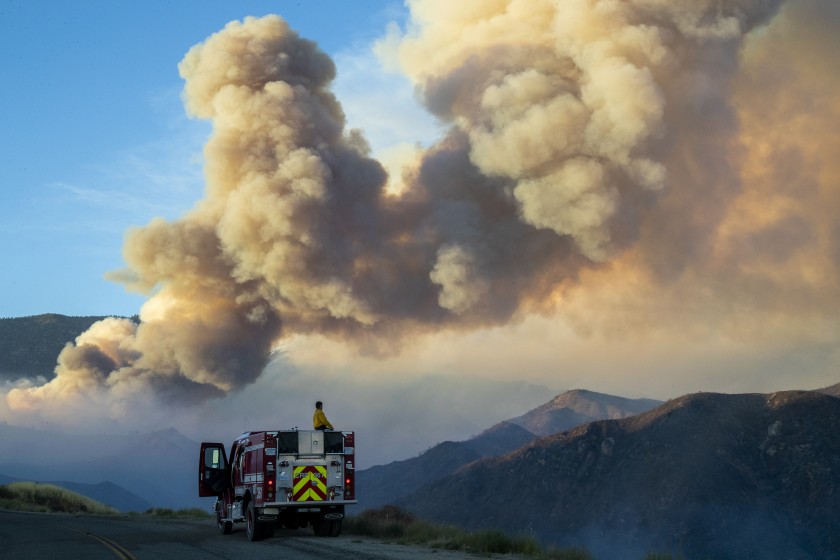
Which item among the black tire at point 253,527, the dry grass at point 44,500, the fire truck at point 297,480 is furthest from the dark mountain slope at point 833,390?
the black tire at point 253,527

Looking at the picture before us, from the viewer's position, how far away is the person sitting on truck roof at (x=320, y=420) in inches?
933

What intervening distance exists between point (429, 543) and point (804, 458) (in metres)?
105

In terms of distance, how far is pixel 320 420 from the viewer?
2375 centimetres

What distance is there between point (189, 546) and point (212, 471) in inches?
208


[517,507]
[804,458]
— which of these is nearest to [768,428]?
[804,458]

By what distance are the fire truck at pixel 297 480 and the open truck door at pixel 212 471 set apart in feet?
7.65

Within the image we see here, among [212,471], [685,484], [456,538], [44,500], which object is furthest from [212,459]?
[685,484]

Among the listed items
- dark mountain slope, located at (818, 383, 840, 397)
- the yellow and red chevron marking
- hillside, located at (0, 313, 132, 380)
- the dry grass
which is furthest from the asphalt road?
hillside, located at (0, 313, 132, 380)

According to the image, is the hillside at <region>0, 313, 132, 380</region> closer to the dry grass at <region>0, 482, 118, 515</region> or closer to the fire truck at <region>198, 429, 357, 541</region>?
the dry grass at <region>0, 482, 118, 515</region>

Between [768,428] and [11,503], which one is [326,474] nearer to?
[11,503]

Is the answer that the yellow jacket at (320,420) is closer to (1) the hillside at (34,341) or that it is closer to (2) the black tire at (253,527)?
(2) the black tire at (253,527)

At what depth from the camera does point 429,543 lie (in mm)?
21656

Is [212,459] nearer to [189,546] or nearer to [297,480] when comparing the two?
[297,480]

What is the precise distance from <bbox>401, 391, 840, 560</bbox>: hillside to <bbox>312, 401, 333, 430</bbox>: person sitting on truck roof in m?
83.1
